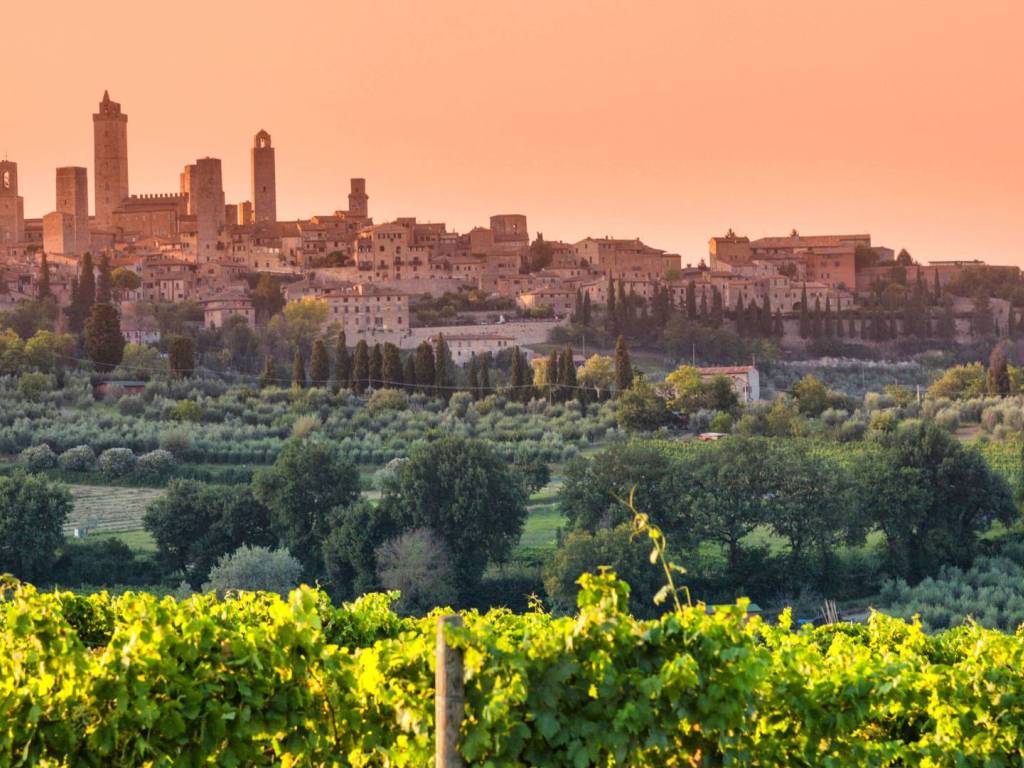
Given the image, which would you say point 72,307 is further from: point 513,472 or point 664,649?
point 664,649

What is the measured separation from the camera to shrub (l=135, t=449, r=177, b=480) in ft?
84.3

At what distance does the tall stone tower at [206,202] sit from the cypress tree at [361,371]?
22456 mm

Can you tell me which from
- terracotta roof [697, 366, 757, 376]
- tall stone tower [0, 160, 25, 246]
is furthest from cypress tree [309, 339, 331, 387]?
tall stone tower [0, 160, 25, 246]

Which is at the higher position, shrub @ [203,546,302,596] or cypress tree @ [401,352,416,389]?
cypress tree @ [401,352,416,389]

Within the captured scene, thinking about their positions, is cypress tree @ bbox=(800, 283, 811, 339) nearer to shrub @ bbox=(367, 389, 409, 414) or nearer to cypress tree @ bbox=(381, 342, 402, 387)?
cypress tree @ bbox=(381, 342, 402, 387)

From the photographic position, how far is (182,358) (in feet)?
121

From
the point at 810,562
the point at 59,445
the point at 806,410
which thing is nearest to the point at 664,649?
the point at 810,562

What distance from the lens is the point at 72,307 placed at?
4491cm

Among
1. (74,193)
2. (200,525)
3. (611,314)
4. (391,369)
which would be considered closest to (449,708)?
(200,525)

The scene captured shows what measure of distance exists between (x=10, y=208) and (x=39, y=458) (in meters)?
38.4

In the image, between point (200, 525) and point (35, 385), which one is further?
point (35, 385)

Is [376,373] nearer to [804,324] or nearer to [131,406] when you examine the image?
[131,406]

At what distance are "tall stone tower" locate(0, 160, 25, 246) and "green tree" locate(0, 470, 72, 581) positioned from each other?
4074 cm

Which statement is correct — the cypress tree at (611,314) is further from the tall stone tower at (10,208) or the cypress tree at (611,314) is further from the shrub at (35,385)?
the tall stone tower at (10,208)
